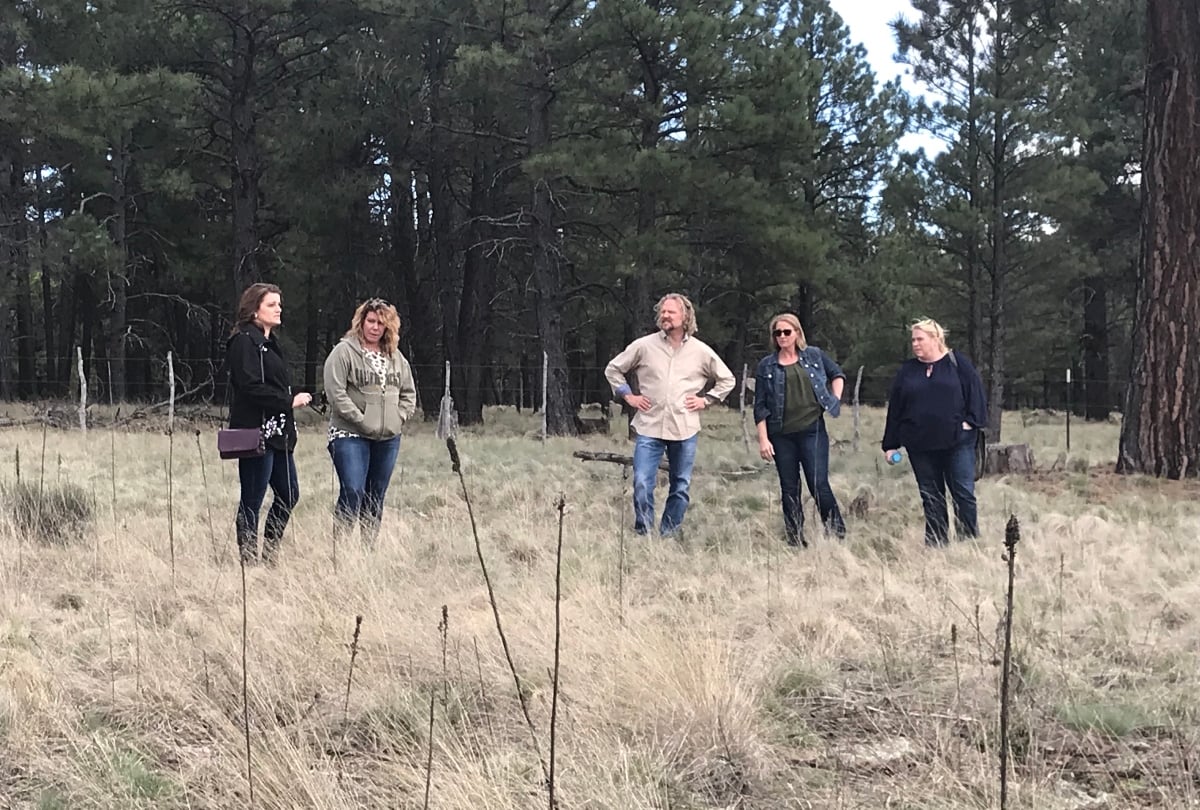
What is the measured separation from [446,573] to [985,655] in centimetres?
253

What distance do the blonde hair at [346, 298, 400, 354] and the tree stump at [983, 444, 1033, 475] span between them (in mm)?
5981

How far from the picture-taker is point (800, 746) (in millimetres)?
2734

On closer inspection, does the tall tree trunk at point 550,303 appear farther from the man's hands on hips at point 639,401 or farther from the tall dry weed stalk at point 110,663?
the tall dry weed stalk at point 110,663

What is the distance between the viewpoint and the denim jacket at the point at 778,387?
5.79 meters

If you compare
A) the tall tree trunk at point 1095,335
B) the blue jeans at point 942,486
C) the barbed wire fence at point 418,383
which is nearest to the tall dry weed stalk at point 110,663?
the blue jeans at point 942,486

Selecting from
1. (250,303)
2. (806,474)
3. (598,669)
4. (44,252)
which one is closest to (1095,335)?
(806,474)

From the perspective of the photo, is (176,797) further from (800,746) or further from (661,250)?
(661,250)

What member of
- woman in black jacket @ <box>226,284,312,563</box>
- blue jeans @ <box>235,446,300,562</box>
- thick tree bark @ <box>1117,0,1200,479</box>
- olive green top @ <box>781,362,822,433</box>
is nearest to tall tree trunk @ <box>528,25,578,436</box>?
thick tree bark @ <box>1117,0,1200,479</box>

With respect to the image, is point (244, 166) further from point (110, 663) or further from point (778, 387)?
point (110, 663)

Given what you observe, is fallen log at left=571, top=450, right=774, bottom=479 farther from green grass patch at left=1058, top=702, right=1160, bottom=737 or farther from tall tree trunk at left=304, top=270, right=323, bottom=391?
tall tree trunk at left=304, top=270, right=323, bottom=391

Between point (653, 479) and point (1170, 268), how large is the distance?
17.4ft

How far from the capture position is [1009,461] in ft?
29.5

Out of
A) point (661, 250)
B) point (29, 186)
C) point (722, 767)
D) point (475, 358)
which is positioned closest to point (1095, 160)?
point (661, 250)

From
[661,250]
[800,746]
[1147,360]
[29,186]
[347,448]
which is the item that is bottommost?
[800,746]
